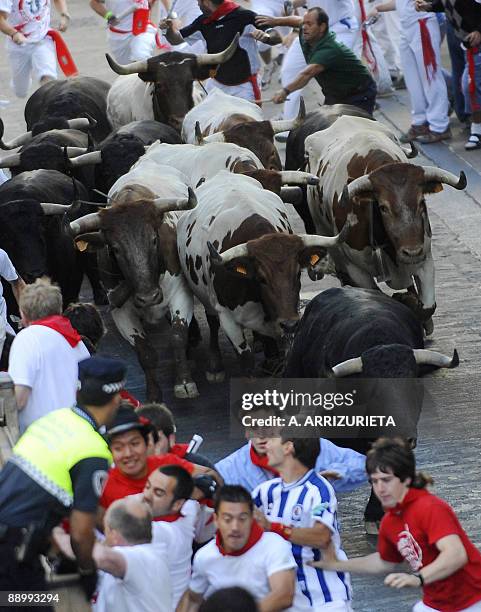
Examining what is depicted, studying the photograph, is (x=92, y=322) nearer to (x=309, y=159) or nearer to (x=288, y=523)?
(x=288, y=523)

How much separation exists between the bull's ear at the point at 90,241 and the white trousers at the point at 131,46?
322 inches

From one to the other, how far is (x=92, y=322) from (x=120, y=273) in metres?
2.69

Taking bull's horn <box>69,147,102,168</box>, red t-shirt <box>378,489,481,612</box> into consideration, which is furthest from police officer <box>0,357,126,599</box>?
bull's horn <box>69,147,102,168</box>

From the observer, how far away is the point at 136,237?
11.6 metres

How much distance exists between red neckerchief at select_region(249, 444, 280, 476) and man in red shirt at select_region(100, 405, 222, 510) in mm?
752

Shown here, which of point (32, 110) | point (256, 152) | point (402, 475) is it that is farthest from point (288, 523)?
point (32, 110)

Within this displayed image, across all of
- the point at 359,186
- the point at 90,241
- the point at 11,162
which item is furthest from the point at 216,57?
the point at 90,241

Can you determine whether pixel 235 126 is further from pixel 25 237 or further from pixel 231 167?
pixel 25 237

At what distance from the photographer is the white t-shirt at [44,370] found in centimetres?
847

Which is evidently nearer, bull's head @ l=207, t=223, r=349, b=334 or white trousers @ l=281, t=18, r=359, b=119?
bull's head @ l=207, t=223, r=349, b=334

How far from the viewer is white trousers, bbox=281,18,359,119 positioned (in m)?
18.0

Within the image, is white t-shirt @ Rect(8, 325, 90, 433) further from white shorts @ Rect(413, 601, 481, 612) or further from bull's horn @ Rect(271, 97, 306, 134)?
bull's horn @ Rect(271, 97, 306, 134)

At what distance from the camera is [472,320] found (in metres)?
12.9

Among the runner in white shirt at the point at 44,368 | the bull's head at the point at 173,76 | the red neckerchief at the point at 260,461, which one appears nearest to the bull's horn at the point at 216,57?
the bull's head at the point at 173,76
